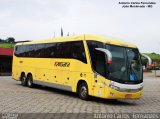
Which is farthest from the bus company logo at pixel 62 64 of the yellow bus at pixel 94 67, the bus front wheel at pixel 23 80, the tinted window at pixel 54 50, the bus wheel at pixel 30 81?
the bus front wheel at pixel 23 80

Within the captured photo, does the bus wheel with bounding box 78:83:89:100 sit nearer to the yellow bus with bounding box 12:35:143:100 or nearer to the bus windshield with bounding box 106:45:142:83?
the yellow bus with bounding box 12:35:143:100

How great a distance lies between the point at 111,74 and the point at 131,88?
1.20 m

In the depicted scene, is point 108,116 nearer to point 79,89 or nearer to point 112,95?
point 112,95

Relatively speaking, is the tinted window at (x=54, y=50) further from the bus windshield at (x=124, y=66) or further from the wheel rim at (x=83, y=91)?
the bus windshield at (x=124, y=66)

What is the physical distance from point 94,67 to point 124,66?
144cm

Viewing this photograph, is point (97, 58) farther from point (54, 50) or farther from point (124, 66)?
point (54, 50)

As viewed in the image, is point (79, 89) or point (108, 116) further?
point (79, 89)

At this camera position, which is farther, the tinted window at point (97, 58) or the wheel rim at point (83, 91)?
the wheel rim at point (83, 91)

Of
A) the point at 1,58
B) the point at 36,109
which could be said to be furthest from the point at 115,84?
the point at 1,58

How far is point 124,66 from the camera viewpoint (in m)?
20.5

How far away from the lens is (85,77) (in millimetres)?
21781

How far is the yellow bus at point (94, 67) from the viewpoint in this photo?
65.9 ft

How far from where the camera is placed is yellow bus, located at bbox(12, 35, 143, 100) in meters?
20.1

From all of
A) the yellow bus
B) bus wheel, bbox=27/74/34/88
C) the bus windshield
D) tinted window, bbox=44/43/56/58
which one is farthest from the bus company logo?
bus wheel, bbox=27/74/34/88
